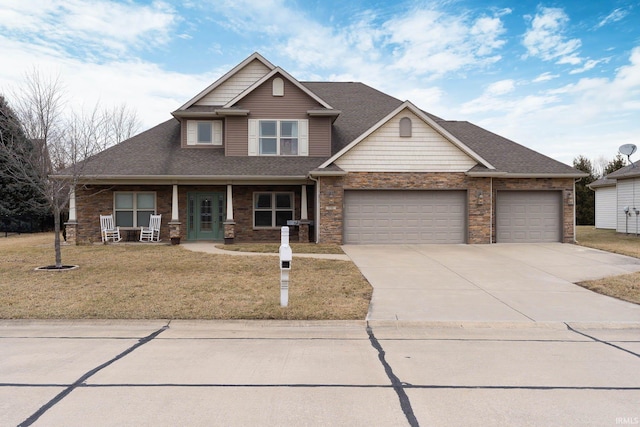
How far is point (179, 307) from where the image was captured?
7.61 m

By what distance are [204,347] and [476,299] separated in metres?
5.24

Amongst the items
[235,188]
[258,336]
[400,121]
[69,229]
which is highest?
[400,121]

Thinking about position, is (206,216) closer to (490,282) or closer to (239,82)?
(239,82)

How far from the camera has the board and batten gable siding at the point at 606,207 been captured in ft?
88.2

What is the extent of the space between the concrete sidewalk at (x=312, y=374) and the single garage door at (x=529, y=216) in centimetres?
1158

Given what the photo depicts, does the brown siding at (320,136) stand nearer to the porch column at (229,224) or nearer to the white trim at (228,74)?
the white trim at (228,74)

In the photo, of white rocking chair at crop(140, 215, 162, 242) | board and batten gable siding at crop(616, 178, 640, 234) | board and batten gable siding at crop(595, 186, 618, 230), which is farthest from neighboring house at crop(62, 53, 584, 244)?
board and batten gable siding at crop(595, 186, 618, 230)

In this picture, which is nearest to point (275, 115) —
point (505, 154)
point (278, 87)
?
point (278, 87)

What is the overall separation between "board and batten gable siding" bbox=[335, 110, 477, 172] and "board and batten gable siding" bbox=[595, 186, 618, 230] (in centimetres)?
1633

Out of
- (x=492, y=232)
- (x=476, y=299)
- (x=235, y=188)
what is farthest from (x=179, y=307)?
(x=492, y=232)

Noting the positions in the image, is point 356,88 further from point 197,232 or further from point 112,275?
point 112,275

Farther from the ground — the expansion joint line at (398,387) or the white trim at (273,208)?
the white trim at (273,208)

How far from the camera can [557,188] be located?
17.7 metres

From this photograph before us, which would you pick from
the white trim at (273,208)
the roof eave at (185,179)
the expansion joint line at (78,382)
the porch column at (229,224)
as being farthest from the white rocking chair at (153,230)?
the expansion joint line at (78,382)
